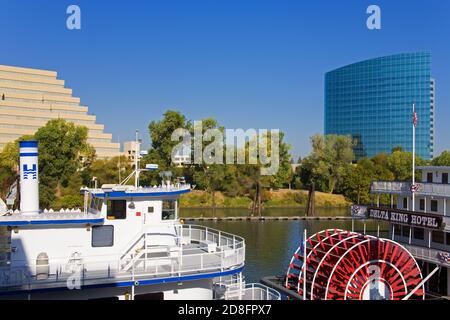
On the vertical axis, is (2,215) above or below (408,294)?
above

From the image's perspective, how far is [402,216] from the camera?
28188mm

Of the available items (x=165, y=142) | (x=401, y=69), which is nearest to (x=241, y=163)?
(x=165, y=142)

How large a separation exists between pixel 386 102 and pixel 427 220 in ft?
416

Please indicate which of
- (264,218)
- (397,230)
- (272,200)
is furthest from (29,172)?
(272,200)

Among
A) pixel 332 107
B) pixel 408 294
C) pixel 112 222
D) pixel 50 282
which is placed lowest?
pixel 408 294

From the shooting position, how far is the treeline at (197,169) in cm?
6159

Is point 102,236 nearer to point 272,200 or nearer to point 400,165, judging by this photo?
point 272,200

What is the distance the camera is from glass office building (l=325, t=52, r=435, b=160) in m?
140

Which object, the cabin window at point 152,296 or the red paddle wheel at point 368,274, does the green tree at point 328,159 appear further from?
the cabin window at point 152,296

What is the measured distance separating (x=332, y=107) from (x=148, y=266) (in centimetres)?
15333

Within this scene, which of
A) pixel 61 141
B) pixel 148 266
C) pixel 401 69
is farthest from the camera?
pixel 401 69

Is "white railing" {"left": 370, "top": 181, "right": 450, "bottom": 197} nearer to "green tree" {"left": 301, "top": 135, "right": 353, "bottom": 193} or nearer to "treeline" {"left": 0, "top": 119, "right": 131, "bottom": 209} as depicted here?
"treeline" {"left": 0, "top": 119, "right": 131, "bottom": 209}
